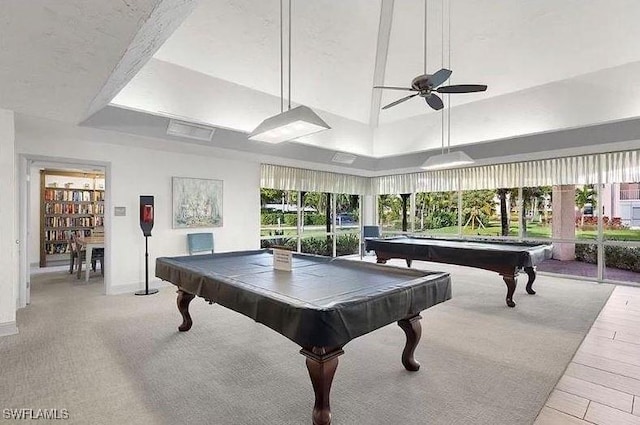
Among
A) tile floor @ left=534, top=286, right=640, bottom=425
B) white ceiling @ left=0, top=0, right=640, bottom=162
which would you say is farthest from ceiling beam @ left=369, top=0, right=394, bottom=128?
tile floor @ left=534, top=286, right=640, bottom=425

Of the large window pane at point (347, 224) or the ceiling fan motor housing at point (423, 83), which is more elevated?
the ceiling fan motor housing at point (423, 83)

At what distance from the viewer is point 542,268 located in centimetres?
668

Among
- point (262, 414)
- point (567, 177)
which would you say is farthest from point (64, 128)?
point (567, 177)

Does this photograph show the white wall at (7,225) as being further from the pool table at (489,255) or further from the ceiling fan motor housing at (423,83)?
the pool table at (489,255)

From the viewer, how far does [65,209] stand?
7977mm

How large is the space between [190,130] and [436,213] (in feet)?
20.5

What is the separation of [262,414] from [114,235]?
4.18 meters

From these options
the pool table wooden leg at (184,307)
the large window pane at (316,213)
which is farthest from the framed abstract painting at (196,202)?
the pool table wooden leg at (184,307)

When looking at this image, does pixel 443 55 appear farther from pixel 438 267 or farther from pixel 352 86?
pixel 438 267

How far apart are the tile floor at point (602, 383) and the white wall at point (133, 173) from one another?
17.2 feet

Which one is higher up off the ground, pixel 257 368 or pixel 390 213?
pixel 390 213

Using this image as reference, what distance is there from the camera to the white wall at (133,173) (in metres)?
4.40

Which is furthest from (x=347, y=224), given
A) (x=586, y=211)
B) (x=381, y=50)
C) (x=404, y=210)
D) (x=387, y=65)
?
(x=586, y=211)

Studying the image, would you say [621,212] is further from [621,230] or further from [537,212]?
[537,212]
